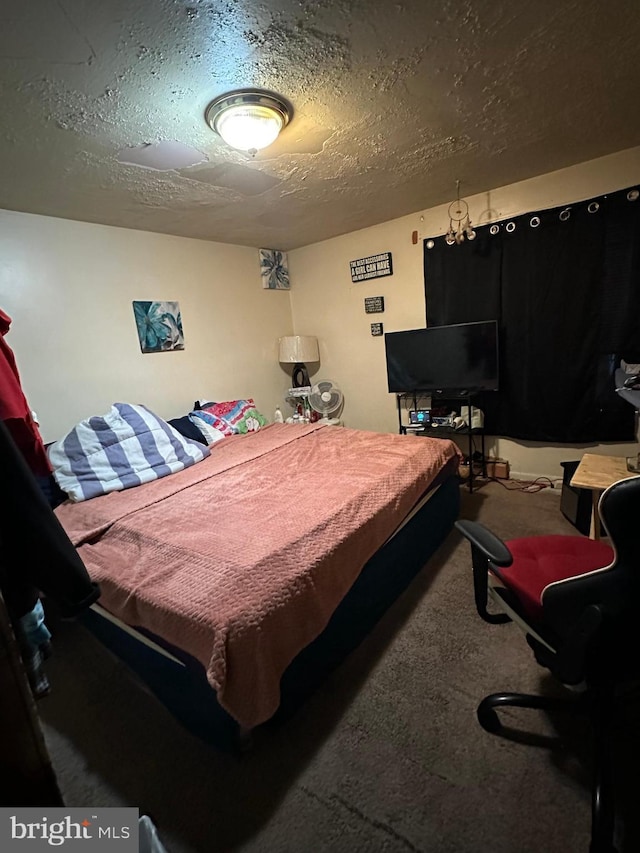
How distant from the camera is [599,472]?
215cm

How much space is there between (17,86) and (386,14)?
1312mm

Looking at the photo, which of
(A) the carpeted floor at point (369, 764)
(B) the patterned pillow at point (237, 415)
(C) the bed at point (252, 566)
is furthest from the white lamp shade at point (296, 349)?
(A) the carpeted floor at point (369, 764)

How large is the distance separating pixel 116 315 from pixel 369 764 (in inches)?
122

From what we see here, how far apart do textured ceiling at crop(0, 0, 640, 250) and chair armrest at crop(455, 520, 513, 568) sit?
1.73m

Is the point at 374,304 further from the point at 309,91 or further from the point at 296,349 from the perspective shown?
the point at 309,91

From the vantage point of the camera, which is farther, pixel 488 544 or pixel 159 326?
pixel 159 326

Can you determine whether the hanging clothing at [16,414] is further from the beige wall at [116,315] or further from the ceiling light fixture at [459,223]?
the ceiling light fixture at [459,223]

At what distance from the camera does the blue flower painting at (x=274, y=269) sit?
400cm

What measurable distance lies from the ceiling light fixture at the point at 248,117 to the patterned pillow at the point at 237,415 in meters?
2.09

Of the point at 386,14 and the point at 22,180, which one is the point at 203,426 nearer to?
the point at 22,180

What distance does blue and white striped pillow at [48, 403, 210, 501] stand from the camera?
88.4 inches

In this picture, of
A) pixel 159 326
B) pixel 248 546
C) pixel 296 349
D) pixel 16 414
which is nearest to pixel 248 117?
pixel 16 414

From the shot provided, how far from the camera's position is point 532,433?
10.2 feet

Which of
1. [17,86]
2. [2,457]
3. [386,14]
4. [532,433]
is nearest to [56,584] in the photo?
[2,457]
